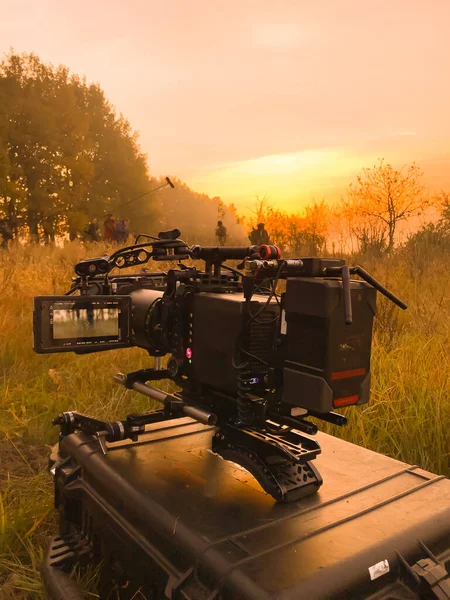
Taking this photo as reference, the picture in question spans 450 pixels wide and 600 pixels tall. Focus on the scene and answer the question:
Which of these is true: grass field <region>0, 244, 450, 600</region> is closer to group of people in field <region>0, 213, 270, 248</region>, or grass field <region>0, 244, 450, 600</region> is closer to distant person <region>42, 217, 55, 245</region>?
group of people in field <region>0, 213, 270, 248</region>

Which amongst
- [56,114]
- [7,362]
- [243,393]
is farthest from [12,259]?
[56,114]

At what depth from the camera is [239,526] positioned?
48.9 inches

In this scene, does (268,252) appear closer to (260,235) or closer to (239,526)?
(239,526)

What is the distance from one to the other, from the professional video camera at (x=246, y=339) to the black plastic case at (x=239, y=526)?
10cm

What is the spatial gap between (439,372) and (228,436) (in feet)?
5.44

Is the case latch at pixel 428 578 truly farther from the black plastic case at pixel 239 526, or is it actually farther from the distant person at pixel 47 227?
the distant person at pixel 47 227

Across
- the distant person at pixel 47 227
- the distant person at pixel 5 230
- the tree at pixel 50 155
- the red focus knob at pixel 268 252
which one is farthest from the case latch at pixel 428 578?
the distant person at pixel 47 227

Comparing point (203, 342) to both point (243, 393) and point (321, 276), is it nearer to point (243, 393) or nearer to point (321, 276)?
point (243, 393)

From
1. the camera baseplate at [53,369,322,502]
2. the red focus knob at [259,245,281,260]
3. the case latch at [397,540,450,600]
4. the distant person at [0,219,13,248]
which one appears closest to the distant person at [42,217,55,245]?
the distant person at [0,219,13,248]

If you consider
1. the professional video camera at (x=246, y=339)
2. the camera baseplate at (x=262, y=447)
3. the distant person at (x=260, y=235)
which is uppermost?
the distant person at (x=260, y=235)

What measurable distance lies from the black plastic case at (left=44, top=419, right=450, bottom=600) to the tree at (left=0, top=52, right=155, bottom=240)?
1657 cm

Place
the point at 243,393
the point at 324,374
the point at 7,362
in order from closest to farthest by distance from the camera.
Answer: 1. the point at 324,374
2. the point at 243,393
3. the point at 7,362

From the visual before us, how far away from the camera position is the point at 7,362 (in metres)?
3.51

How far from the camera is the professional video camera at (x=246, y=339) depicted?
1156mm
